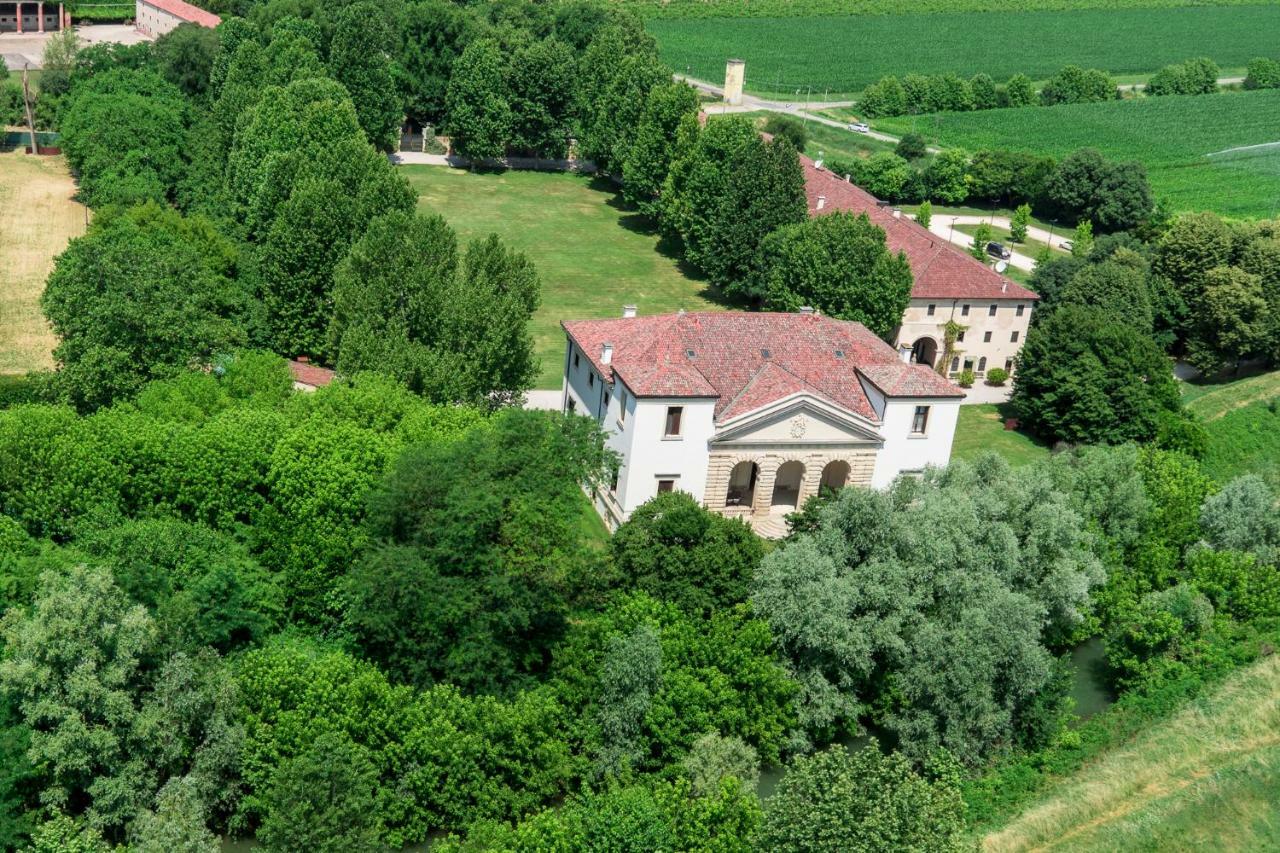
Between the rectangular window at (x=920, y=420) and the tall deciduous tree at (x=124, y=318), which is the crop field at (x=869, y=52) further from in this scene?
the tall deciduous tree at (x=124, y=318)

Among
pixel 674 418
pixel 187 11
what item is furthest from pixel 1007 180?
pixel 187 11

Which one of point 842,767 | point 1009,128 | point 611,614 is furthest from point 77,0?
point 842,767

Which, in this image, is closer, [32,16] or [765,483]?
[765,483]

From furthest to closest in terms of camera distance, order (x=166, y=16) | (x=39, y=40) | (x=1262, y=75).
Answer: (x=1262, y=75)
(x=39, y=40)
(x=166, y=16)

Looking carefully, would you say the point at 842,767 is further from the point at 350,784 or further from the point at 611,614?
the point at 350,784

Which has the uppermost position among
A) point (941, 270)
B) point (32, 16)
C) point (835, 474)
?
point (32, 16)

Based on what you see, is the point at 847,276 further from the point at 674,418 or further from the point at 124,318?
the point at 124,318

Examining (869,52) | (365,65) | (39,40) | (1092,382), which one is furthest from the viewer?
(869,52)

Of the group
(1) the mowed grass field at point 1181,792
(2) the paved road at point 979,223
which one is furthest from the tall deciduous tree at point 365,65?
(1) the mowed grass field at point 1181,792
